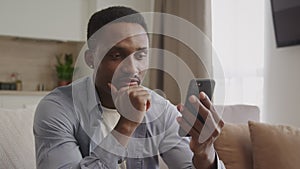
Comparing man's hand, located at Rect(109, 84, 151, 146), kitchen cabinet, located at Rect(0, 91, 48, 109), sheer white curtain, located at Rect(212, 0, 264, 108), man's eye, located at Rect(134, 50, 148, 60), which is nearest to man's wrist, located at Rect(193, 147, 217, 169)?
man's hand, located at Rect(109, 84, 151, 146)

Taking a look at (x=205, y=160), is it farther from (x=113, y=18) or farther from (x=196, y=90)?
(x=113, y=18)

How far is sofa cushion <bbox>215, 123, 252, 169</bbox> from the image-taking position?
85.4 inches

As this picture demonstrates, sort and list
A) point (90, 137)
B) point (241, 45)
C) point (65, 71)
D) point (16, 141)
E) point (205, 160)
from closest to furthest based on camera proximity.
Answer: point (205, 160), point (90, 137), point (16, 141), point (241, 45), point (65, 71)

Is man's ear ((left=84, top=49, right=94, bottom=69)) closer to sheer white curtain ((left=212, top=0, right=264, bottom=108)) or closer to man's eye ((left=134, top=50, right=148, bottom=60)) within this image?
man's eye ((left=134, top=50, right=148, bottom=60))

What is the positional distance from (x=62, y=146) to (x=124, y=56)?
289mm

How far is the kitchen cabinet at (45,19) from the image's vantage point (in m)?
4.09

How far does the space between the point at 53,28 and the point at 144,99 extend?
345cm

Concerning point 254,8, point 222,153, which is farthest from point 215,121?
point 254,8

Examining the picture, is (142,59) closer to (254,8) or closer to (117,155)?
(117,155)

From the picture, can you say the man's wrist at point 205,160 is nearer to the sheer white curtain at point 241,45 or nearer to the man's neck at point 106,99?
the man's neck at point 106,99

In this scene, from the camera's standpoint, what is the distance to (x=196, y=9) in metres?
3.64

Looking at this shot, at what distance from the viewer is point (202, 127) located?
3.26 ft

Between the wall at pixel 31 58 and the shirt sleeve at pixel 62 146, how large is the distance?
3.45 meters

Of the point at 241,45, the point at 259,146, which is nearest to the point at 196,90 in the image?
the point at 259,146
